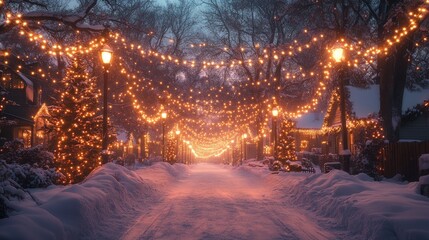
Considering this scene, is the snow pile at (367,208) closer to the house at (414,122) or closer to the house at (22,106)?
the house at (414,122)

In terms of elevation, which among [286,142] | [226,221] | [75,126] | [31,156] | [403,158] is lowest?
[226,221]

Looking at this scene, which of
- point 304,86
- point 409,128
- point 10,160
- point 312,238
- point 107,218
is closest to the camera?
point 312,238

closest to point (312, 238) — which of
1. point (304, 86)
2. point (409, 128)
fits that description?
point (409, 128)

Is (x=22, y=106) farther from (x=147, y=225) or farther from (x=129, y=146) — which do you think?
(x=129, y=146)

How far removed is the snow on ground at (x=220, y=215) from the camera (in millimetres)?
7621

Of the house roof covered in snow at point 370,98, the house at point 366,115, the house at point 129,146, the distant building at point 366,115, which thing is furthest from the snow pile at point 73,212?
the house at point 129,146

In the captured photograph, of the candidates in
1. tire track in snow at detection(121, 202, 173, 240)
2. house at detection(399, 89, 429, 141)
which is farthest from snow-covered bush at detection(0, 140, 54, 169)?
house at detection(399, 89, 429, 141)

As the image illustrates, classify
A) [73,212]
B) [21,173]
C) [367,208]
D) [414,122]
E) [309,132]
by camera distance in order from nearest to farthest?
[73,212]
[367,208]
[21,173]
[414,122]
[309,132]

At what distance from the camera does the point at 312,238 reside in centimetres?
851

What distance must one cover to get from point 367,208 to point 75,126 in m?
16.2

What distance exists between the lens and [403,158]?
20578 millimetres

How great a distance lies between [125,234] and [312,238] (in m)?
3.59

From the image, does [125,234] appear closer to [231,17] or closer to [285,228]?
[285,228]

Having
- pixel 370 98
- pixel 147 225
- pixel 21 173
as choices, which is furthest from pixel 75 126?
pixel 370 98
